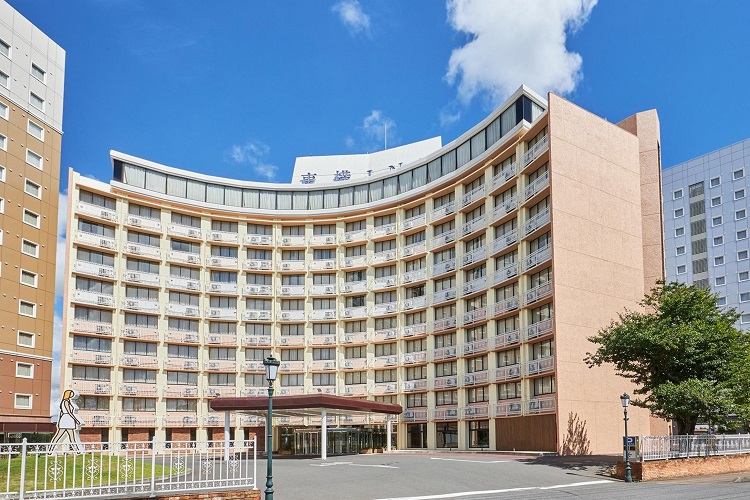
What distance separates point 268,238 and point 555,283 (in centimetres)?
3552

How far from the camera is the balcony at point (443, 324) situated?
217 feet

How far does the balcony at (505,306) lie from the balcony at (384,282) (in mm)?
14523

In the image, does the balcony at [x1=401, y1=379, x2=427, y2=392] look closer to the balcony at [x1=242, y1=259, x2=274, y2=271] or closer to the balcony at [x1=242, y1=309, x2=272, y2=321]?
the balcony at [x1=242, y1=309, x2=272, y2=321]

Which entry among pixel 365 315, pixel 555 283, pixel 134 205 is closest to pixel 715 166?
pixel 365 315

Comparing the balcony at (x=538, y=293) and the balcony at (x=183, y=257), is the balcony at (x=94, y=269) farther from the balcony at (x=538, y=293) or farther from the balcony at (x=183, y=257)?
the balcony at (x=538, y=293)

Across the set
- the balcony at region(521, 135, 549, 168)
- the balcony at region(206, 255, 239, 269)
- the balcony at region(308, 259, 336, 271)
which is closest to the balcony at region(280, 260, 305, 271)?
the balcony at region(308, 259, 336, 271)

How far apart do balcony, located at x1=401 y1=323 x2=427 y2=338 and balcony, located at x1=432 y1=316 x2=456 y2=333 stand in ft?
4.71

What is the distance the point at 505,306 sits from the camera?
58625 millimetres

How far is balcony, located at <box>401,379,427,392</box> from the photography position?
225ft

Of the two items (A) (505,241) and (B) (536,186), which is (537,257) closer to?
(B) (536,186)

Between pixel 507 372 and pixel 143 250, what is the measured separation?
119ft

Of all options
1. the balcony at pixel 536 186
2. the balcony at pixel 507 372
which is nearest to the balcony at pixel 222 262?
the balcony at pixel 507 372

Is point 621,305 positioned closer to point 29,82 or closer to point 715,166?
point 29,82

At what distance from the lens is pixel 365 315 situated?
74000mm
